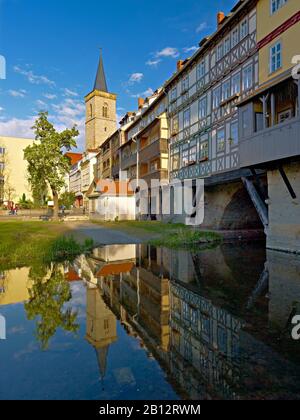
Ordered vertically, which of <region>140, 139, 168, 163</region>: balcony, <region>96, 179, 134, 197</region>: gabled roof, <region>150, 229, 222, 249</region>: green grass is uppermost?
<region>140, 139, 168, 163</region>: balcony

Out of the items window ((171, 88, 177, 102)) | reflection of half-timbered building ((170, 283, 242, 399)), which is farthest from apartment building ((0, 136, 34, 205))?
reflection of half-timbered building ((170, 283, 242, 399))

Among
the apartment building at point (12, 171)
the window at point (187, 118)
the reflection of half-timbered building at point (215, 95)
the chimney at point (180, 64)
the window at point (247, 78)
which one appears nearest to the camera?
the window at point (247, 78)

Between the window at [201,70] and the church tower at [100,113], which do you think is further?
the church tower at [100,113]

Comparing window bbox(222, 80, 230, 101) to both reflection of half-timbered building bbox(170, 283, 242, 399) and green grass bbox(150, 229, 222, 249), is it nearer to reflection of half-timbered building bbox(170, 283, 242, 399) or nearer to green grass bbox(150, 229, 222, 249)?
green grass bbox(150, 229, 222, 249)

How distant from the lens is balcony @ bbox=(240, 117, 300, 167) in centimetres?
1045

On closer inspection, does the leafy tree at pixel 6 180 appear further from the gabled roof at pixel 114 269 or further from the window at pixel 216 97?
the gabled roof at pixel 114 269

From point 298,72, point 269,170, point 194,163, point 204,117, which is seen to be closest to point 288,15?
point 298,72

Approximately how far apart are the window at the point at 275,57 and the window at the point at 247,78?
1.59 m

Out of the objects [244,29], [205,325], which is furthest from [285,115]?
[205,325]

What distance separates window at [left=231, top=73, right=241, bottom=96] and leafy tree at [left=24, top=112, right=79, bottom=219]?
1880 centimetres

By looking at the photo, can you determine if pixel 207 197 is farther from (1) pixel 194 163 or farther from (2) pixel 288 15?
(2) pixel 288 15

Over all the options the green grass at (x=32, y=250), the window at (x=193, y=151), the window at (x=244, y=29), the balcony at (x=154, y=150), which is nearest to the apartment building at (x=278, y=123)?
the window at (x=244, y=29)

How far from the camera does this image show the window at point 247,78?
577 inches

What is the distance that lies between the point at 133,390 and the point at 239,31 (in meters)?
17.7
